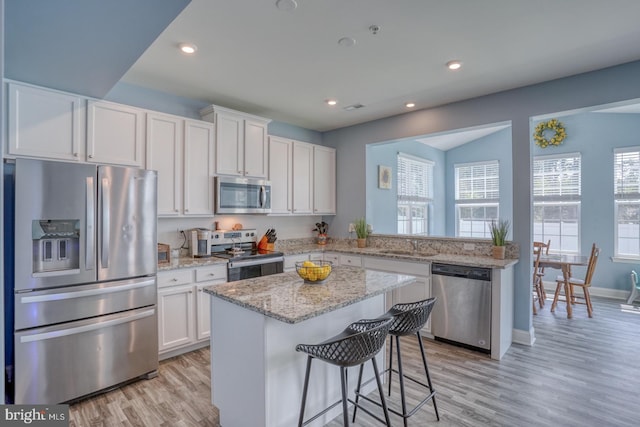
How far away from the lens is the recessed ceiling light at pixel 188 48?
2.68 meters

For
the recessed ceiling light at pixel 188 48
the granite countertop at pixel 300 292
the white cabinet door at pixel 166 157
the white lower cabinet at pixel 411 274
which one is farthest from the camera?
the white lower cabinet at pixel 411 274

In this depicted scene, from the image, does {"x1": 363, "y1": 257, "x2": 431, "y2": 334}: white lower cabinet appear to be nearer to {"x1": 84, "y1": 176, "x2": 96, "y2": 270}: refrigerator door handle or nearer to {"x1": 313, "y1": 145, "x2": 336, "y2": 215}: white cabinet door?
{"x1": 313, "y1": 145, "x2": 336, "y2": 215}: white cabinet door

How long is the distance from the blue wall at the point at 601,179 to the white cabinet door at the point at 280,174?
4731 millimetres

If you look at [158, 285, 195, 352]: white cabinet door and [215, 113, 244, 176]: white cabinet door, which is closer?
[158, 285, 195, 352]: white cabinet door

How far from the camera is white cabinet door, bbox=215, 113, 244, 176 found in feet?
12.7

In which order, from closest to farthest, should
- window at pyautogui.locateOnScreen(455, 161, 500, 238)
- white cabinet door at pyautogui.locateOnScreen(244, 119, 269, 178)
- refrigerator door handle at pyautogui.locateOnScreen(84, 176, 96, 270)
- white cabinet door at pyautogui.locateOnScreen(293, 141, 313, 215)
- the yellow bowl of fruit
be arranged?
the yellow bowl of fruit → refrigerator door handle at pyautogui.locateOnScreen(84, 176, 96, 270) → white cabinet door at pyautogui.locateOnScreen(244, 119, 269, 178) → white cabinet door at pyautogui.locateOnScreen(293, 141, 313, 215) → window at pyautogui.locateOnScreen(455, 161, 500, 238)

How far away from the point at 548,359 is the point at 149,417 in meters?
3.55

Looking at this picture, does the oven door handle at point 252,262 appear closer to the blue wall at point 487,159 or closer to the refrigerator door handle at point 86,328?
the refrigerator door handle at point 86,328

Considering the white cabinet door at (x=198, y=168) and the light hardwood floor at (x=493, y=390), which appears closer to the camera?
the light hardwood floor at (x=493, y=390)

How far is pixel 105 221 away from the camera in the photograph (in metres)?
2.66

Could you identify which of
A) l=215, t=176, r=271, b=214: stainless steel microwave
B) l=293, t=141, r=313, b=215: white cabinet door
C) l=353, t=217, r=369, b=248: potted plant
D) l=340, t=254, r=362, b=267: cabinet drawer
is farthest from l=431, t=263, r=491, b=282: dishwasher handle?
l=215, t=176, r=271, b=214: stainless steel microwave

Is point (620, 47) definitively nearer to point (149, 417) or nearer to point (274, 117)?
point (274, 117)

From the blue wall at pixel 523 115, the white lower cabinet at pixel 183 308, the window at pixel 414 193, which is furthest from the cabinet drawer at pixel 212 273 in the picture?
the window at pixel 414 193

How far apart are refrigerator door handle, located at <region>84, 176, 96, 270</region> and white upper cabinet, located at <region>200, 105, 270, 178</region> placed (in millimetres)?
1437
